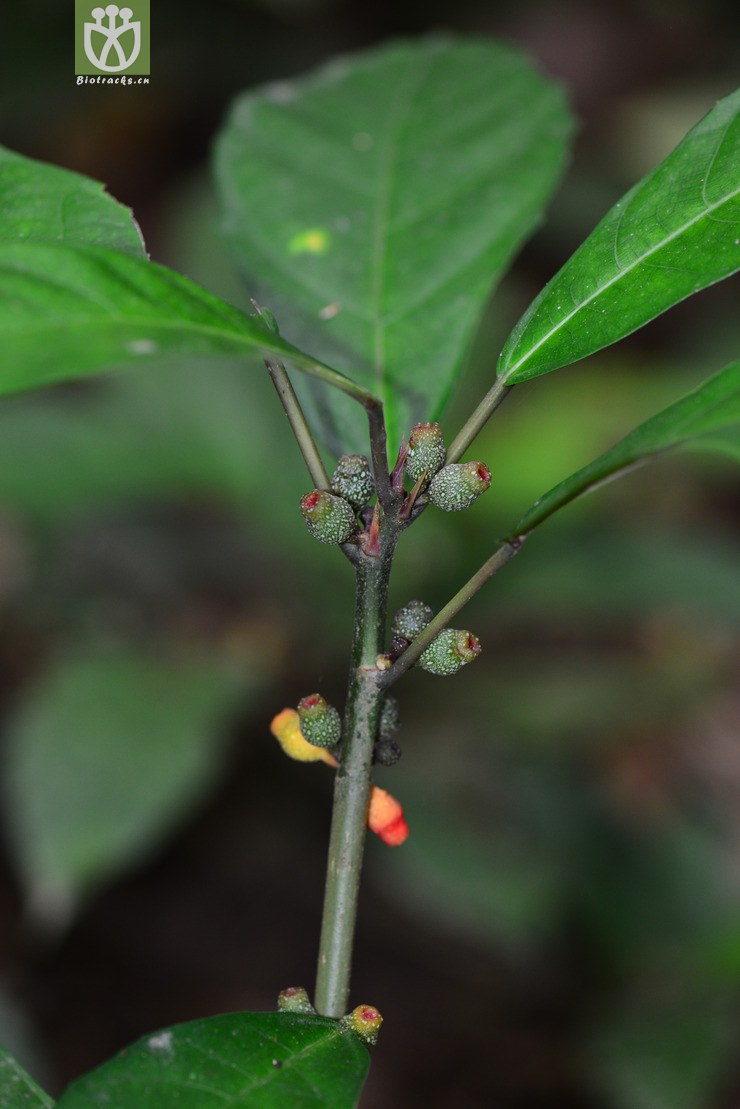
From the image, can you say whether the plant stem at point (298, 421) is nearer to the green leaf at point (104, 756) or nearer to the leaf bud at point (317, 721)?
the leaf bud at point (317, 721)

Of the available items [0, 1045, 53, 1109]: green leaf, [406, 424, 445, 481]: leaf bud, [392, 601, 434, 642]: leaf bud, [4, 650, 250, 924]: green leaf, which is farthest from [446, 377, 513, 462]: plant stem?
[4, 650, 250, 924]: green leaf

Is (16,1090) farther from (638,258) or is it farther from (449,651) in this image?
(638,258)

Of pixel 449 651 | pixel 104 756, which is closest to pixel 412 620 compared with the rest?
pixel 449 651

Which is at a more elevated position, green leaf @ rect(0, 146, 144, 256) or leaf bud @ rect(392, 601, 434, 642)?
green leaf @ rect(0, 146, 144, 256)

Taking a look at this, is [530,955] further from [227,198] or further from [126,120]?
[126,120]

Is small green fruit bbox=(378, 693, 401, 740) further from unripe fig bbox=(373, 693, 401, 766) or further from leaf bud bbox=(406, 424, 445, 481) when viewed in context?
leaf bud bbox=(406, 424, 445, 481)

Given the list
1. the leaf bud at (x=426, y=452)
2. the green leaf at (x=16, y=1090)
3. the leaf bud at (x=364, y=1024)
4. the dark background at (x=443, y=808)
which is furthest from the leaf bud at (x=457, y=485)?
the dark background at (x=443, y=808)
